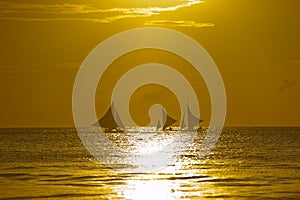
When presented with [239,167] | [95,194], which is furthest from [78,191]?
[239,167]

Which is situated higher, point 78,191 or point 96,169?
point 96,169

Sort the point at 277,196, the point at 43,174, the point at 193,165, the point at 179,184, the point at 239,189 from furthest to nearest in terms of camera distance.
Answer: the point at 193,165 → the point at 43,174 → the point at 179,184 → the point at 239,189 → the point at 277,196

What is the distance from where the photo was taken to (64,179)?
55.2 metres

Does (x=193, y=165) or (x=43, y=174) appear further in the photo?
(x=193, y=165)

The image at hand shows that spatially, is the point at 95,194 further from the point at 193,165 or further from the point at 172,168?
the point at 193,165

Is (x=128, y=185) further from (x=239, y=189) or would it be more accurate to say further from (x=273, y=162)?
(x=273, y=162)

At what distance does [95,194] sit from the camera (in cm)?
A: 4531

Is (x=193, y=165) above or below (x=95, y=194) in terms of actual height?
above

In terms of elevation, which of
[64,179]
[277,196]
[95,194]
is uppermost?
[64,179]

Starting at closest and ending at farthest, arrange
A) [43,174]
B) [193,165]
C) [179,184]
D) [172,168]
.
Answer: [179,184] < [43,174] < [172,168] < [193,165]

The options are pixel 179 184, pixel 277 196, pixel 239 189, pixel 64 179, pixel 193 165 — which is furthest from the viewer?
pixel 193 165

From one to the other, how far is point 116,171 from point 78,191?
720 inches

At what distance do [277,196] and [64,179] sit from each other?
18316 millimetres

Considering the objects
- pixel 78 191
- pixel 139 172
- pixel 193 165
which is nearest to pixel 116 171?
pixel 139 172
